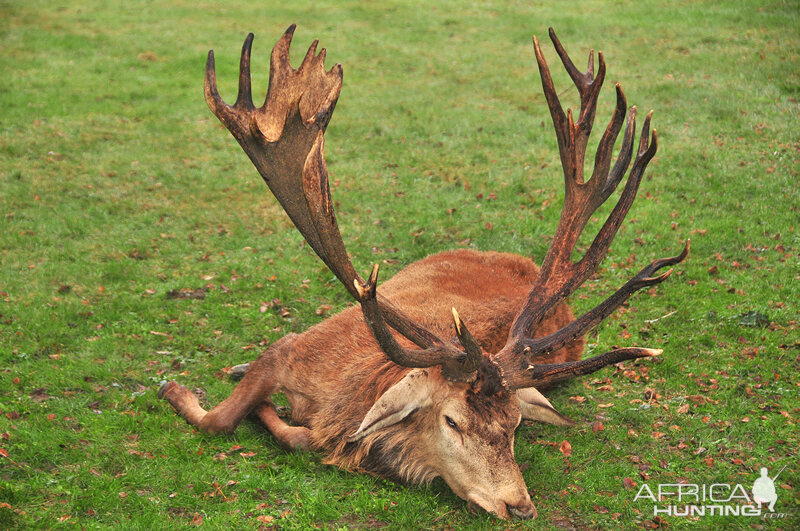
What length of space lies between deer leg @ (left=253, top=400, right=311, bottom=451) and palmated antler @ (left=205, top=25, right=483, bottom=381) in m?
1.37

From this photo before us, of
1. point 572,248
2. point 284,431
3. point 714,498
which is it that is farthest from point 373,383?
point 714,498

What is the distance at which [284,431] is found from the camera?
594 cm

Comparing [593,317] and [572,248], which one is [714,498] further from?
[572,248]

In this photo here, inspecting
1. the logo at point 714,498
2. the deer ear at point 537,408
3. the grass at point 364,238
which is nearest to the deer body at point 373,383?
the grass at point 364,238

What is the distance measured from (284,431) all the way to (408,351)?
1.62m

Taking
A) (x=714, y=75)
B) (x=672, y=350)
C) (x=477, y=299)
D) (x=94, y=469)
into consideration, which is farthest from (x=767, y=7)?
(x=94, y=469)

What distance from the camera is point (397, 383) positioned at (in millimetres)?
5266

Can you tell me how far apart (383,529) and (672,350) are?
3943 mm

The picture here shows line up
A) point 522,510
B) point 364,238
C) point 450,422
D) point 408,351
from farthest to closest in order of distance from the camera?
point 364,238 < point 450,422 < point 408,351 < point 522,510

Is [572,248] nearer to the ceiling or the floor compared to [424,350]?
nearer to the ceiling

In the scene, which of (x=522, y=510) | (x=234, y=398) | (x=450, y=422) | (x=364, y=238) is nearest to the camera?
(x=522, y=510)

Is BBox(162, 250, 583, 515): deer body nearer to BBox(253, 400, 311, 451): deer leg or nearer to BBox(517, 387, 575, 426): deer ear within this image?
BBox(253, 400, 311, 451): deer leg

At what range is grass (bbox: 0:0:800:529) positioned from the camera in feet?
17.7

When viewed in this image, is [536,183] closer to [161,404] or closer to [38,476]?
[161,404]
